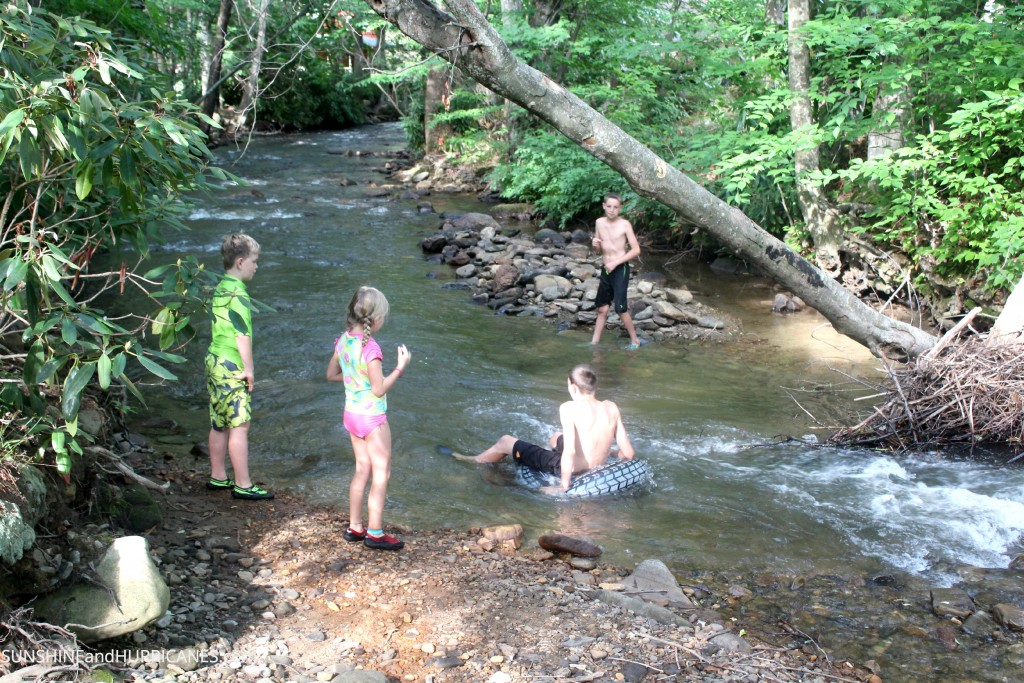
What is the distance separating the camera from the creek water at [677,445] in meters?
5.56

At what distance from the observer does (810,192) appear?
12.0m

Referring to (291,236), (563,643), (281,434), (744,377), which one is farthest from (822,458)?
(291,236)

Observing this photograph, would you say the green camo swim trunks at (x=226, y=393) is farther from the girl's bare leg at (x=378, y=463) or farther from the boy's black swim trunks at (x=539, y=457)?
the boy's black swim trunks at (x=539, y=457)

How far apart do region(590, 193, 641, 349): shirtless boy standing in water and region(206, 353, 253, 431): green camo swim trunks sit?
217 inches

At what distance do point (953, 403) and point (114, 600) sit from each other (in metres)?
6.39

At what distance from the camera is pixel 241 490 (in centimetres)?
555

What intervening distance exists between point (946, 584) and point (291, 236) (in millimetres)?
12295

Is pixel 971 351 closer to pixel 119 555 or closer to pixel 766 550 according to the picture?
pixel 766 550

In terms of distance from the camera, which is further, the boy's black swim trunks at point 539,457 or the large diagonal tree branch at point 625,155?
the boy's black swim trunks at point 539,457

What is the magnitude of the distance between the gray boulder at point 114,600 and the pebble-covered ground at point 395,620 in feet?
0.37

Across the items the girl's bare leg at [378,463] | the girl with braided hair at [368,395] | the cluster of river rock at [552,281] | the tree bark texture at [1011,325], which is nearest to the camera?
the girl with braided hair at [368,395]

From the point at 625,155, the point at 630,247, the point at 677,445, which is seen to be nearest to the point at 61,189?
the point at 625,155

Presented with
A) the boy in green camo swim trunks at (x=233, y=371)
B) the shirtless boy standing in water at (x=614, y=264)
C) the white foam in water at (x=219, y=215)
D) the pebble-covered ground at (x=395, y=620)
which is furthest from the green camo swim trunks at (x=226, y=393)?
the white foam in water at (x=219, y=215)

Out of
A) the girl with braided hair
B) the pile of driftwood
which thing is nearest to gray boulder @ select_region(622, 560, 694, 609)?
the girl with braided hair
